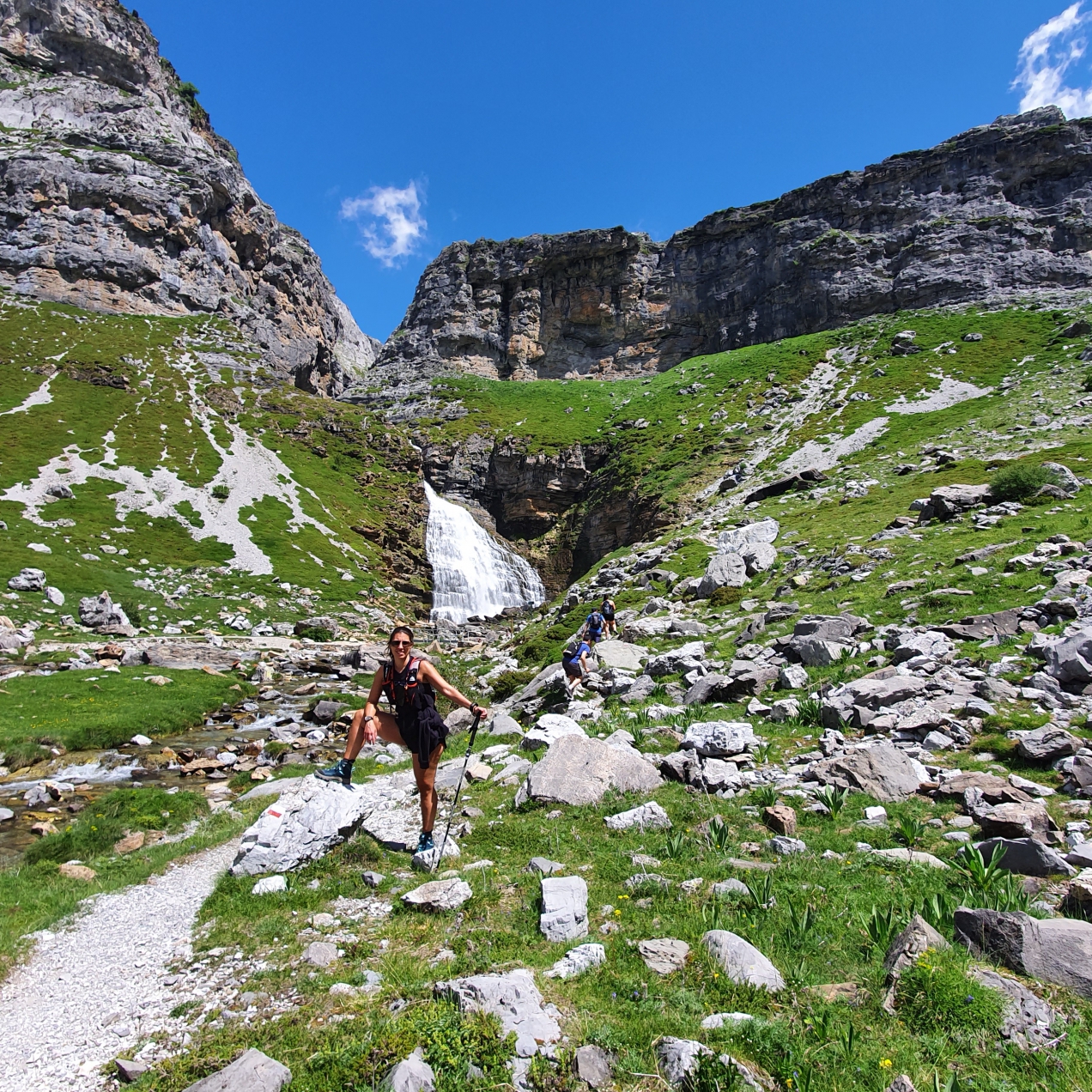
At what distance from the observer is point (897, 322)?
9438 centimetres

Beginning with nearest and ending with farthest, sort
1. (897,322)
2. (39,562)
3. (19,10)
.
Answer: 1. (39,562)
2. (897,322)
3. (19,10)

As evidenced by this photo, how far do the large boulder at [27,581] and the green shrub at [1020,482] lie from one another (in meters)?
56.5

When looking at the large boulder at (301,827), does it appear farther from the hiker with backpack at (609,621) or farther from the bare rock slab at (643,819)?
the hiker with backpack at (609,621)

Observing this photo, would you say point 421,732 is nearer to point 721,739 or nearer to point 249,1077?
point 249,1077

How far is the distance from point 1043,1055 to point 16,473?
78.8m

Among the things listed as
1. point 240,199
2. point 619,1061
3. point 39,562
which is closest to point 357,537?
point 39,562

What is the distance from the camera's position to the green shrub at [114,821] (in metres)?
10.9

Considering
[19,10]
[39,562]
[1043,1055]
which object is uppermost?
[19,10]

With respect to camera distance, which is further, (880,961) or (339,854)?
(339,854)

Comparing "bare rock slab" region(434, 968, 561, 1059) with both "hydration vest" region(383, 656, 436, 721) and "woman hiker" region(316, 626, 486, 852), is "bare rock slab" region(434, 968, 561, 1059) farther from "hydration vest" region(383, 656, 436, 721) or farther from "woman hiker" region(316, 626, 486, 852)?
"hydration vest" region(383, 656, 436, 721)

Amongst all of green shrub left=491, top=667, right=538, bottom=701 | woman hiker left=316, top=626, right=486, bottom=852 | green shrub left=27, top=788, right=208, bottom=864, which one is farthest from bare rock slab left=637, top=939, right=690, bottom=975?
green shrub left=491, top=667, right=538, bottom=701

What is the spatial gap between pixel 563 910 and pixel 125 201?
504 ft

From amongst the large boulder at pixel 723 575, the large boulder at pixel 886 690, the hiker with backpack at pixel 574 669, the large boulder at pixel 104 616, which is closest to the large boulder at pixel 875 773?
the large boulder at pixel 886 690

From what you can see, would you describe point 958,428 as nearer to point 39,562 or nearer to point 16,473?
point 39,562
